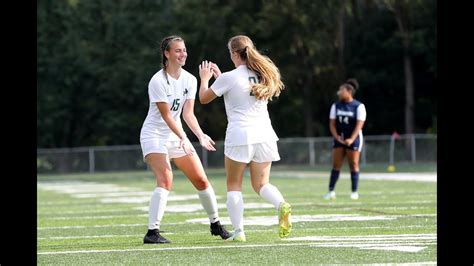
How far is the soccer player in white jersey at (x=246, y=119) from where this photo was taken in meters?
11.0

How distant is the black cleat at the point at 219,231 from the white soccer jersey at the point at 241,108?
1029mm

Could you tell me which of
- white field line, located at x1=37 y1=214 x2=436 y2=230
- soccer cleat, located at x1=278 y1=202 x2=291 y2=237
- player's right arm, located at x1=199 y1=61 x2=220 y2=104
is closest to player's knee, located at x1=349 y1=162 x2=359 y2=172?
white field line, located at x1=37 y1=214 x2=436 y2=230

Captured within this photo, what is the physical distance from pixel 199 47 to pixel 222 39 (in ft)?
3.65

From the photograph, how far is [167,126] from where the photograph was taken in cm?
1155

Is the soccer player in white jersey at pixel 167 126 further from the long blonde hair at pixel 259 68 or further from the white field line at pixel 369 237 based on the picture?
the white field line at pixel 369 237

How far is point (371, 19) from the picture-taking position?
5291 cm

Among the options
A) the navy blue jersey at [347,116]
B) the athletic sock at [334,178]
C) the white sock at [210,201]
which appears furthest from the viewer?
the navy blue jersey at [347,116]

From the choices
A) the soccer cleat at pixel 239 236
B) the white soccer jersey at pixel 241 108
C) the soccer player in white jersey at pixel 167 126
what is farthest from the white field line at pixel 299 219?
the white soccer jersey at pixel 241 108

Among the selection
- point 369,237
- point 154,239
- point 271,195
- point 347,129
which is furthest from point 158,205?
point 347,129

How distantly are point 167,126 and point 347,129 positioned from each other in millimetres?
8754

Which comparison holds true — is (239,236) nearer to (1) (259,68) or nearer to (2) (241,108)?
(2) (241,108)

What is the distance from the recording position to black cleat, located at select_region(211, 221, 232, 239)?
11.5m
